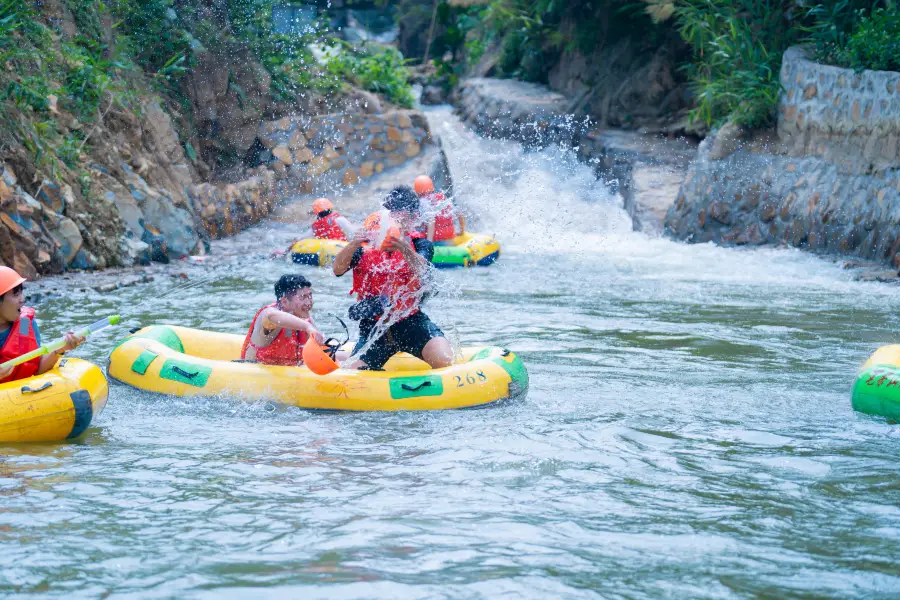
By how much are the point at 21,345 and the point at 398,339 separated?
7.02ft

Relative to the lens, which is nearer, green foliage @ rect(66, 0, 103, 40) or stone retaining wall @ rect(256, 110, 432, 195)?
green foliage @ rect(66, 0, 103, 40)

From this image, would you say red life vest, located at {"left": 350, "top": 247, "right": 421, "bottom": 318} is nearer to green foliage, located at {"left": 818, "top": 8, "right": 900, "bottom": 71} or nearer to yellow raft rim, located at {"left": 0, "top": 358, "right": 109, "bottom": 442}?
yellow raft rim, located at {"left": 0, "top": 358, "right": 109, "bottom": 442}

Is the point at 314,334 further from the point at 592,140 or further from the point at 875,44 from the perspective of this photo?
the point at 592,140

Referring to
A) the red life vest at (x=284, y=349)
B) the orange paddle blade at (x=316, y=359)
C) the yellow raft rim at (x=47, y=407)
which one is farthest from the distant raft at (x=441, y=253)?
the yellow raft rim at (x=47, y=407)

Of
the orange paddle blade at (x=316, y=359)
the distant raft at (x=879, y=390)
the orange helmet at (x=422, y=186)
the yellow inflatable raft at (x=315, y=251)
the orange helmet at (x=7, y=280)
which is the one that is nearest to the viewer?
the orange helmet at (x=7, y=280)

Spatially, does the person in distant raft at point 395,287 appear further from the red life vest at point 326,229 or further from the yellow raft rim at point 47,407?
the red life vest at point 326,229

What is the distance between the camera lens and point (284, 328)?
648 cm

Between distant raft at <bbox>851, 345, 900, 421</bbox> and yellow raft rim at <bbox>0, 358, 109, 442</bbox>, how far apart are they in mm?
4256

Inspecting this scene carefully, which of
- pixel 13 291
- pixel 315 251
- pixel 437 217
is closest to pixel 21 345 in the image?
pixel 13 291

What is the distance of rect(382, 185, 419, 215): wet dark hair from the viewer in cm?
633

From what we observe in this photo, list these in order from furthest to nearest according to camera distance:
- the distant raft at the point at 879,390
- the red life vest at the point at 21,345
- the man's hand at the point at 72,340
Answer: the distant raft at the point at 879,390
the red life vest at the point at 21,345
the man's hand at the point at 72,340

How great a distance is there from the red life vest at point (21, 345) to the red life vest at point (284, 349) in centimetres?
134

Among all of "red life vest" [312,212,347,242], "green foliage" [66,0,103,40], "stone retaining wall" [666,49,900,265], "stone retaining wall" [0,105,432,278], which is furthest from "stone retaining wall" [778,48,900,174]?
"green foliage" [66,0,103,40]

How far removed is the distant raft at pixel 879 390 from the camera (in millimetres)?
5984
